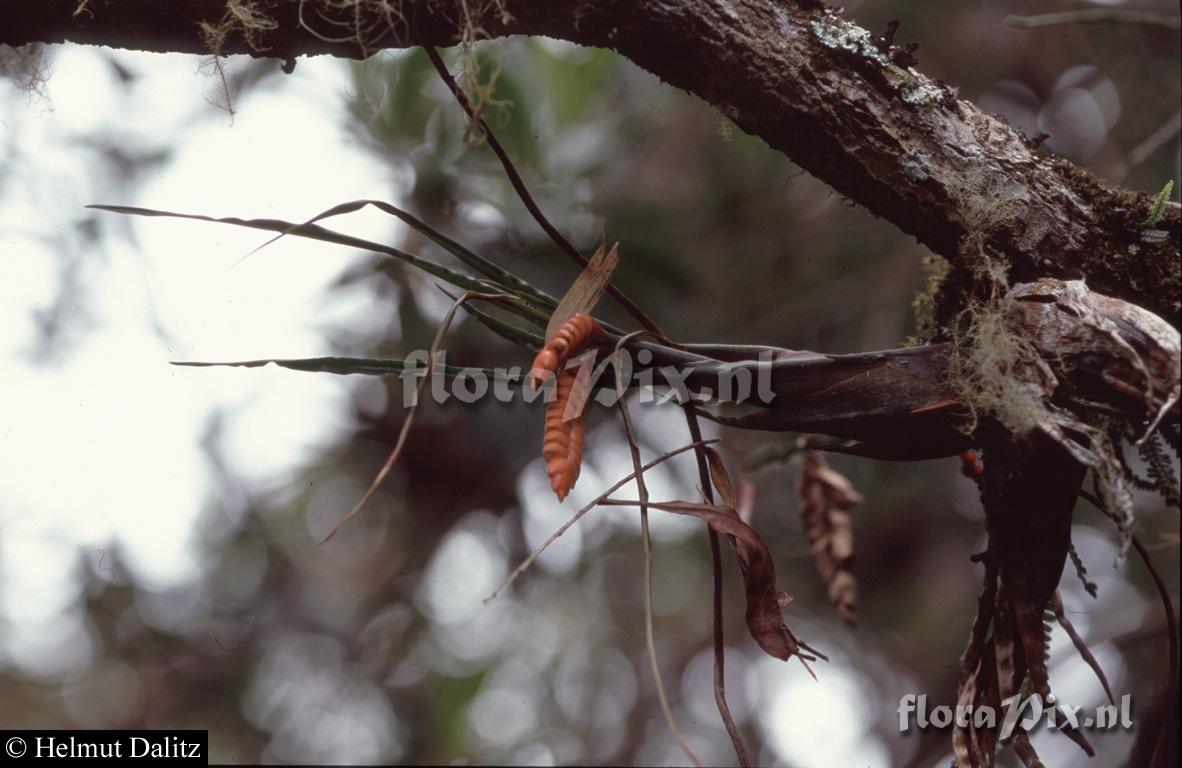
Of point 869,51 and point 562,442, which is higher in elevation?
point 869,51

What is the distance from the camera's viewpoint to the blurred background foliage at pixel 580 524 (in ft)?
4.59

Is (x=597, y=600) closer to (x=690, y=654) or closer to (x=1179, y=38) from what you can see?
(x=690, y=654)

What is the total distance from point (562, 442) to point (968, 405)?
0.90 ft

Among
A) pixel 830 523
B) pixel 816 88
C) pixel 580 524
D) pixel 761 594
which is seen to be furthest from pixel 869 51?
pixel 580 524

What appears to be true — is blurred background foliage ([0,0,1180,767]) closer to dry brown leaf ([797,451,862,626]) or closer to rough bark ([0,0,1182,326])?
dry brown leaf ([797,451,862,626])

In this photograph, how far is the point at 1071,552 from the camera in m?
0.64

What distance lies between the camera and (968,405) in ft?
1.82

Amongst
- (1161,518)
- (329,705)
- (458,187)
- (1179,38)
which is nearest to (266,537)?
(329,705)

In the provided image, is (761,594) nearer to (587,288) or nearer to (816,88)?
(587,288)

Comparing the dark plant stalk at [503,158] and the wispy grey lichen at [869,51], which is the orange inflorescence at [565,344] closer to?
the dark plant stalk at [503,158]

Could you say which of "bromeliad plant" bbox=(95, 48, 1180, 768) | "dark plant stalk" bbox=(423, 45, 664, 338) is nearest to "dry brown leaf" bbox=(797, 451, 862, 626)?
"bromeliad plant" bbox=(95, 48, 1180, 768)

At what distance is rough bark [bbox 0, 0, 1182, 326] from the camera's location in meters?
0.59

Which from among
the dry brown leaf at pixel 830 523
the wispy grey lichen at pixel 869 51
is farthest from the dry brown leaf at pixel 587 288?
the dry brown leaf at pixel 830 523

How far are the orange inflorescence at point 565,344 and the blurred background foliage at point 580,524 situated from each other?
77 cm
